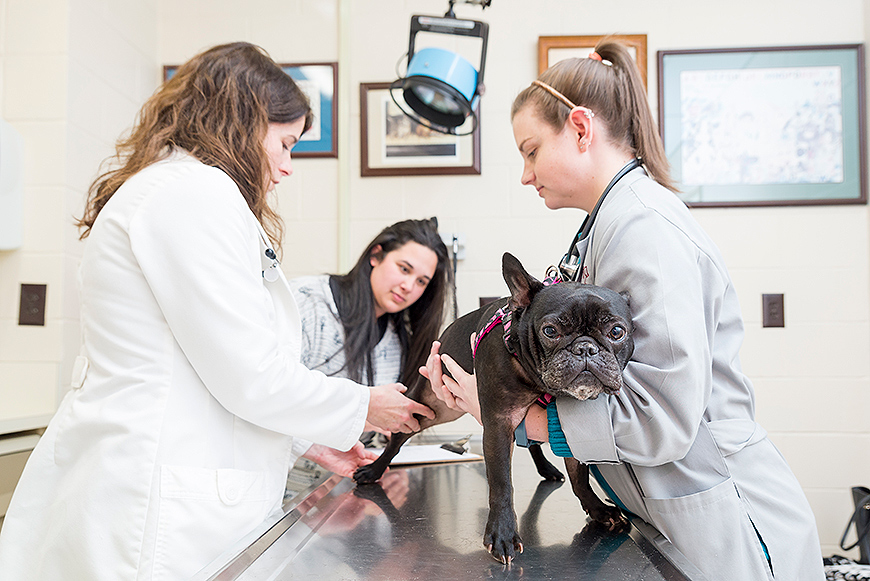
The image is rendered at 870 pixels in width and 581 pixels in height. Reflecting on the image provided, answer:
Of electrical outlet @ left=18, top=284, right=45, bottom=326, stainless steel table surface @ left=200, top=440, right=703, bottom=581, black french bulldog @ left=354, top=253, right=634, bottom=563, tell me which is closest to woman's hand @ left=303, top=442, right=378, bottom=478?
stainless steel table surface @ left=200, top=440, right=703, bottom=581

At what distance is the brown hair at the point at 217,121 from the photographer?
1.19 metres

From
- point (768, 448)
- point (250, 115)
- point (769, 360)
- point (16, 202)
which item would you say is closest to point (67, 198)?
point (16, 202)

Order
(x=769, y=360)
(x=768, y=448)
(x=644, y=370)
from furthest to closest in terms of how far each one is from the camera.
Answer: (x=769, y=360), (x=768, y=448), (x=644, y=370)

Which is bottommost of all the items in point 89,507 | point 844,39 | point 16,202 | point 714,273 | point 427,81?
point 89,507

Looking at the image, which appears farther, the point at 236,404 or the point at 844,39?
the point at 844,39

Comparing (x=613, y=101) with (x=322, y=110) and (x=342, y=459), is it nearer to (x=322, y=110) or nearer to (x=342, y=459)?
(x=342, y=459)

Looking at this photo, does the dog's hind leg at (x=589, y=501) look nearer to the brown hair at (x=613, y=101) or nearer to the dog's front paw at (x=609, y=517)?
the dog's front paw at (x=609, y=517)

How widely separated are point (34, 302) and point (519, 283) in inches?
71.8

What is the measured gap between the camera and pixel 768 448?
1048mm

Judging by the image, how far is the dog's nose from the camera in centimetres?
90

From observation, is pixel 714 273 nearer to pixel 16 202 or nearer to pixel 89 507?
pixel 89 507

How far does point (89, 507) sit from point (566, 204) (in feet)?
3.25

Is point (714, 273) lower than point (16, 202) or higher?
lower

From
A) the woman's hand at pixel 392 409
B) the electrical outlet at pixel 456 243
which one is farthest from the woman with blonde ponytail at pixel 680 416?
the electrical outlet at pixel 456 243
